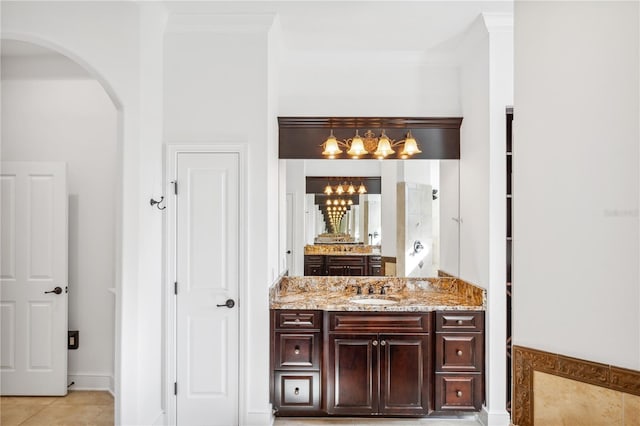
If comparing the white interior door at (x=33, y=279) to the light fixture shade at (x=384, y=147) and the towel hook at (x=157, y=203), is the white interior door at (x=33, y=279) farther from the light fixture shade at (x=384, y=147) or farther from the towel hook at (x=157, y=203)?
the light fixture shade at (x=384, y=147)

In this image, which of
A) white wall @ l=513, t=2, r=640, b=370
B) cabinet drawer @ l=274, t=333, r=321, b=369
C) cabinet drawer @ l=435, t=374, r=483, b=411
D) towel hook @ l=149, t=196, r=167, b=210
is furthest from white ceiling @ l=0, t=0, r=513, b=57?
cabinet drawer @ l=435, t=374, r=483, b=411

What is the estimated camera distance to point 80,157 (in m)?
4.24

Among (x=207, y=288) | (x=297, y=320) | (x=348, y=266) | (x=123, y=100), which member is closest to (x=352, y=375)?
(x=297, y=320)

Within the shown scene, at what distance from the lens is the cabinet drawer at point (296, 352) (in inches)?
136

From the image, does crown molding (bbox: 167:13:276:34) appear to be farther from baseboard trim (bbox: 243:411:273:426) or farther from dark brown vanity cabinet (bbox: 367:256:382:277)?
baseboard trim (bbox: 243:411:273:426)

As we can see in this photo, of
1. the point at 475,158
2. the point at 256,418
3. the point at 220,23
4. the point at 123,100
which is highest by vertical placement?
the point at 220,23

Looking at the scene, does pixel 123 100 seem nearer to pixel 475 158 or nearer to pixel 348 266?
pixel 348 266

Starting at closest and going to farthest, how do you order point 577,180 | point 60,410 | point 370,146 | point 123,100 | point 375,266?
point 577,180 → point 123,100 → point 60,410 → point 370,146 → point 375,266

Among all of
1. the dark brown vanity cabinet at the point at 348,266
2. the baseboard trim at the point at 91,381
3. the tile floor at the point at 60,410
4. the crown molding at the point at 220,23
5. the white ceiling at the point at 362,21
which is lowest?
the tile floor at the point at 60,410

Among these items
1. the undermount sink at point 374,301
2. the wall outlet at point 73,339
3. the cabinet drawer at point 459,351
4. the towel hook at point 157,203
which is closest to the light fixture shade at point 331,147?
the undermount sink at point 374,301

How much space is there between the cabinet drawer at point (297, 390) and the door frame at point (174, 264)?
28 centimetres

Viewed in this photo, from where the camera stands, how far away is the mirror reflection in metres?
4.08

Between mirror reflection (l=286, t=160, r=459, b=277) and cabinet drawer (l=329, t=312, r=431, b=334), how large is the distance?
672mm

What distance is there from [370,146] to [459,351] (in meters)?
1.80
